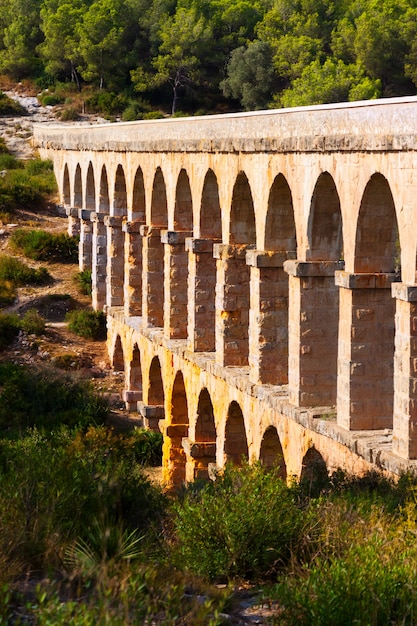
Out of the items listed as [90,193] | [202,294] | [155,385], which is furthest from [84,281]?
[202,294]

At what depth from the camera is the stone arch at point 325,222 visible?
1484 centimetres

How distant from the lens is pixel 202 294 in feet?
65.3

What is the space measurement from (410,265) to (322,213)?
2.83m

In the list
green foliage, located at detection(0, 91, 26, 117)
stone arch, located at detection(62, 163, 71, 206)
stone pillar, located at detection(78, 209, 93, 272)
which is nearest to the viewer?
stone pillar, located at detection(78, 209, 93, 272)

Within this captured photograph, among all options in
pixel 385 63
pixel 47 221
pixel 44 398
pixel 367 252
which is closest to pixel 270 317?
pixel 367 252

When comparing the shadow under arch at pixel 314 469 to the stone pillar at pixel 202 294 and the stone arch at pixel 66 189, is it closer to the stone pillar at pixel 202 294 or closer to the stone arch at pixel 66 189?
the stone pillar at pixel 202 294

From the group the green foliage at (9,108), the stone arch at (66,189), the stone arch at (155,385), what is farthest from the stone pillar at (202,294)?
the green foliage at (9,108)

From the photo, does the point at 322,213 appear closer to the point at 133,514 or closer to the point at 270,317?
the point at 270,317

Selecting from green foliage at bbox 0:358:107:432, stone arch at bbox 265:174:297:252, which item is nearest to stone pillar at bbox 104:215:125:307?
green foliage at bbox 0:358:107:432

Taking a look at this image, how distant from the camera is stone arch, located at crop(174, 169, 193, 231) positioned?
835 inches

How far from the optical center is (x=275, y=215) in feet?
54.0

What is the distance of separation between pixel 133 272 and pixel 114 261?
6.55 feet

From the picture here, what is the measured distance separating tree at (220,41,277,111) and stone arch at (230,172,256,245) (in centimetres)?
2862

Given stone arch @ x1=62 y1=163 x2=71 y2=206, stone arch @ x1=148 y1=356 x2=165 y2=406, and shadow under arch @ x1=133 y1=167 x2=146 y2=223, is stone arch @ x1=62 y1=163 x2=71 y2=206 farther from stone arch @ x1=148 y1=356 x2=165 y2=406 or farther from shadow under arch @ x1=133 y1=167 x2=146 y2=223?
stone arch @ x1=148 y1=356 x2=165 y2=406
